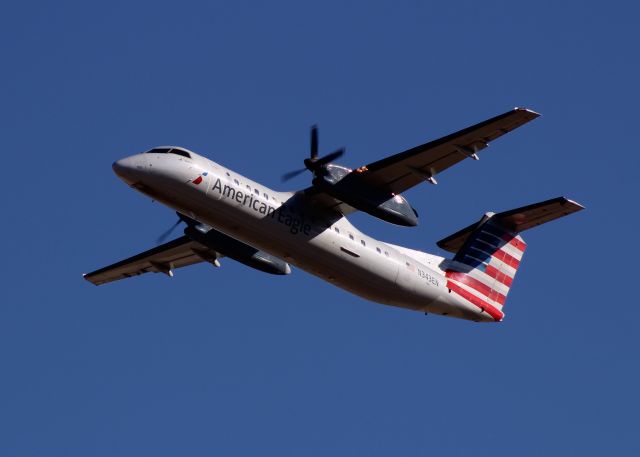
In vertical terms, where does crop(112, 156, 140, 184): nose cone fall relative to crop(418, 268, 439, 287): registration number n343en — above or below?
below

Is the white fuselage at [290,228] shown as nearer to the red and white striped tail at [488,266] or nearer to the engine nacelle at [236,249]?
the red and white striped tail at [488,266]

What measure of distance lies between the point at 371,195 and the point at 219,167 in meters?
3.66

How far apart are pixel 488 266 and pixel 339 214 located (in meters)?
5.19

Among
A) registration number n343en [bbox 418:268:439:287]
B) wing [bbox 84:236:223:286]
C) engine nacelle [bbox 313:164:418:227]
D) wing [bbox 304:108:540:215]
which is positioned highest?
wing [bbox 304:108:540:215]

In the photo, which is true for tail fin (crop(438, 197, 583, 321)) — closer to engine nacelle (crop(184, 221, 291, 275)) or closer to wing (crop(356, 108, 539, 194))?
wing (crop(356, 108, 539, 194))

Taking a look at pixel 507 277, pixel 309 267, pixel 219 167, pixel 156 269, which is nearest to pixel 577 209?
pixel 507 277

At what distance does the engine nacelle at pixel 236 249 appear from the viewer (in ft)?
96.1

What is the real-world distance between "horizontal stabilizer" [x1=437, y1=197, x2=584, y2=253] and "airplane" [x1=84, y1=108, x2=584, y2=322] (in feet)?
0.12

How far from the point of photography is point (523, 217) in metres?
29.5

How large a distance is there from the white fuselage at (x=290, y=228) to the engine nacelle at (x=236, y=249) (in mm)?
2537

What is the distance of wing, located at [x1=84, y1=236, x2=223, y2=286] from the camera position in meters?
31.0

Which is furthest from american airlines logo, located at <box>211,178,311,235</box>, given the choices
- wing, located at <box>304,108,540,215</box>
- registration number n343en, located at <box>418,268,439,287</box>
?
registration number n343en, located at <box>418,268,439,287</box>

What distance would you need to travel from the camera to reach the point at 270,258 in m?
29.5

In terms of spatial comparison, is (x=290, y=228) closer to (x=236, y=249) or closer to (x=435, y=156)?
(x=236, y=249)
